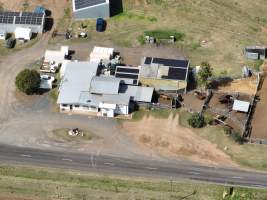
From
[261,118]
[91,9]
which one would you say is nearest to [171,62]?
[261,118]

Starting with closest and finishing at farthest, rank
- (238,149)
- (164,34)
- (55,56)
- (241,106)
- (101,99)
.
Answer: (238,149)
(241,106)
(101,99)
(55,56)
(164,34)

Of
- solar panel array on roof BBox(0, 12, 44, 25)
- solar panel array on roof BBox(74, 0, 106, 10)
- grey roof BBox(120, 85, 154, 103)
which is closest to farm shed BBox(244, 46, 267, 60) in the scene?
grey roof BBox(120, 85, 154, 103)

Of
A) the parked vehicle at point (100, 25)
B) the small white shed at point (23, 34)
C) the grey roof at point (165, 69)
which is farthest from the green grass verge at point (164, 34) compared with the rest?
the small white shed at point (23, 34)

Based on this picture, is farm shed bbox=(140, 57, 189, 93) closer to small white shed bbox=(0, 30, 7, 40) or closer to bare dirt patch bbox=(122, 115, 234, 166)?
bare dirt patch bbox=(122, 115, 234, 166)

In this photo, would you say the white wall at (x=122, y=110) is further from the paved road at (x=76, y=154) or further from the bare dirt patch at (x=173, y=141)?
the paved road at (x=76, y=154)

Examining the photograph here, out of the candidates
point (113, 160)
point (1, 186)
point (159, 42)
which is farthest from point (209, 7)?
point (1, 186)

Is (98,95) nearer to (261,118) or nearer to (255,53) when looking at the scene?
(261,118)
